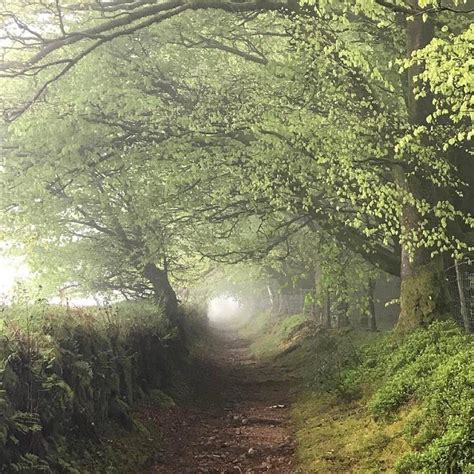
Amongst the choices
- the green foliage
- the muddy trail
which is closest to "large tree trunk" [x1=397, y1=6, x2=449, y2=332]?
the green foliage

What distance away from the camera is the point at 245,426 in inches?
531

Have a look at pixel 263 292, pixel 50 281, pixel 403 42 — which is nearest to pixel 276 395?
pixel 50 281

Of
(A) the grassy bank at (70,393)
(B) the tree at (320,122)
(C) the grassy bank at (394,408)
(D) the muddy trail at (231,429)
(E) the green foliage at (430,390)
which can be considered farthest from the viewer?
(B) the tree at (320,122)

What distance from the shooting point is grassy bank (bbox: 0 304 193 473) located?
7.50 metres

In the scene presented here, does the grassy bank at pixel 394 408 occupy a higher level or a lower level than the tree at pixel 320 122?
lower

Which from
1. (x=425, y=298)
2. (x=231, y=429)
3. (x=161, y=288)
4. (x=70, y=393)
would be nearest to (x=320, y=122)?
(x=425, y=298)

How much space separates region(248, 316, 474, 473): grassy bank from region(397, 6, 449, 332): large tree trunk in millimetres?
729

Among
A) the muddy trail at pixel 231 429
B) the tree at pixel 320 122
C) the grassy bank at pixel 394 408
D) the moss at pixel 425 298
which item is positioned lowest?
the muddy trail at pixel 231 429

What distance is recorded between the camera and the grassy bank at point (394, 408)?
7156mm

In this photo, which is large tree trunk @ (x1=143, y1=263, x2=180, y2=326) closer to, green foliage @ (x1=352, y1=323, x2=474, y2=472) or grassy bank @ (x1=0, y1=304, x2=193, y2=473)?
grassy bank @ (x1=0, y1=304, x2=193, y2=473)

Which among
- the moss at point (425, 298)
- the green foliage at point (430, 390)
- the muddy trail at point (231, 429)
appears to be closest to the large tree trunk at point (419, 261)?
the moss at point (425, 298)

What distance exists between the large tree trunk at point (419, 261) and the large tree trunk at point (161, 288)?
1127 centimetres

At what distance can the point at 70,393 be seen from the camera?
894cm

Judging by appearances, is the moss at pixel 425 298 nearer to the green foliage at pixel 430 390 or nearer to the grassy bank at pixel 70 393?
the green foliage at pixel 430 390
